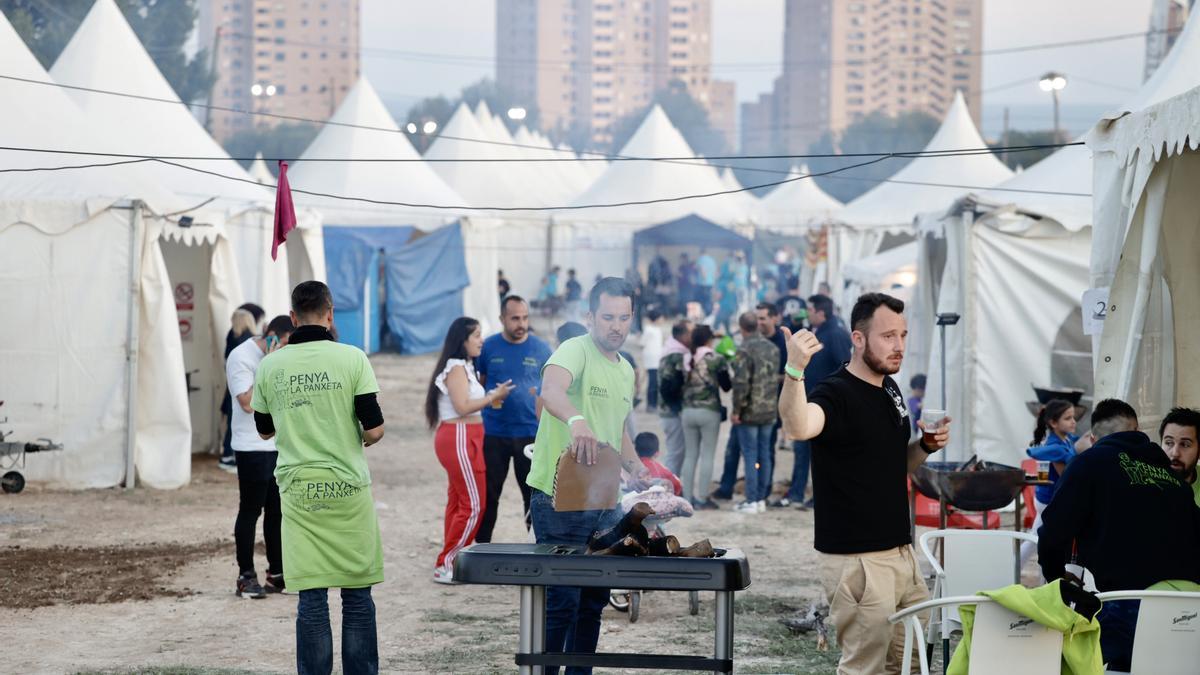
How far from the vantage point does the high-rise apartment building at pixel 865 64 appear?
139m

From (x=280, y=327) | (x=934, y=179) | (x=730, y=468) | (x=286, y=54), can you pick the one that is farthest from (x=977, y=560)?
(x=286, y=54)

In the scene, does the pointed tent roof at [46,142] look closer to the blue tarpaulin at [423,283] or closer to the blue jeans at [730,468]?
the blue jeans at [730,468]

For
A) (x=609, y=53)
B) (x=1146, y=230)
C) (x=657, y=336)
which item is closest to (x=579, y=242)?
(x=657, y=336)

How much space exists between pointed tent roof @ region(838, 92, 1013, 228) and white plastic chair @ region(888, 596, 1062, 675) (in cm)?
2013

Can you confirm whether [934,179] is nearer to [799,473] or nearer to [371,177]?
[371,177]

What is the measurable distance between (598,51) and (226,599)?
15360 centimetres

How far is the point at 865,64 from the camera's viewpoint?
13975cm

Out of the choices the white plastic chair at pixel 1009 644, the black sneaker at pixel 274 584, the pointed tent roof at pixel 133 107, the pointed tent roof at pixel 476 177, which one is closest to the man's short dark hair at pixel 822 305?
the black sneaker at pixel 274 584

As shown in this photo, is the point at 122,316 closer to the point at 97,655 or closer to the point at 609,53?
the point at 97,655

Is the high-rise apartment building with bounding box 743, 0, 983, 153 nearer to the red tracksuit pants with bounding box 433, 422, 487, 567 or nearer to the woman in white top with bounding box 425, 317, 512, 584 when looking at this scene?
the woman in white top with bounding box 425, 317, 512, 584

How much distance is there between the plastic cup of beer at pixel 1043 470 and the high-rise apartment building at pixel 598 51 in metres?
145

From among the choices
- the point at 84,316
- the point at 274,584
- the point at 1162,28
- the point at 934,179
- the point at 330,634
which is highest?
the point at 1162,28

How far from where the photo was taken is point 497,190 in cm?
3112

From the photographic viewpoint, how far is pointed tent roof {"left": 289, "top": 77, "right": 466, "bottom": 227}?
22.7m
